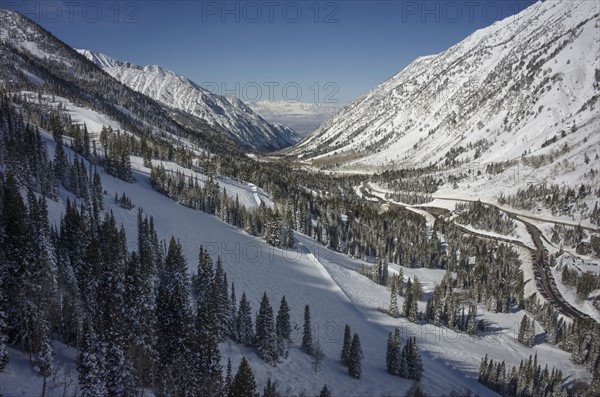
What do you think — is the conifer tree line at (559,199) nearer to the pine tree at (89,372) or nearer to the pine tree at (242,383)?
the pine tree at (242,383)

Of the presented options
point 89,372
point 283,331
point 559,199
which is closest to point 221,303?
point 283,331

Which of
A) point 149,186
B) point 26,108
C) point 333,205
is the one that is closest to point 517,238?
point 333,205

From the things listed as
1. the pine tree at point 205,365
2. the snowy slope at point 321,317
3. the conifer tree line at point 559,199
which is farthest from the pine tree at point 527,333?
the conifer tree line at point 559,199

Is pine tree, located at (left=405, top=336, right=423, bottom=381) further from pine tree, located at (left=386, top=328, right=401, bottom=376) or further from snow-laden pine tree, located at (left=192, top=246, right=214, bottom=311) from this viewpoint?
snow-laden pine tree, located at (left=192, top=246, right=214, bottom=311)

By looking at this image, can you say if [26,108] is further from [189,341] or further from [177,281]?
[189,341]

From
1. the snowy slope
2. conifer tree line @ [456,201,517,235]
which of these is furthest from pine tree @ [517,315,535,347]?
conifer tree line @ [456,201,517,235]
